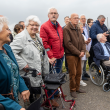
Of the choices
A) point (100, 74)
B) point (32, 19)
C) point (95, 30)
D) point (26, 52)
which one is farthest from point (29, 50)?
point (95, 30)

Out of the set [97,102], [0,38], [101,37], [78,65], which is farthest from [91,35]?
[0,38]

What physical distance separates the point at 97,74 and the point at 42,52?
88.5 inches

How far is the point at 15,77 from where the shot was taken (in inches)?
59.9

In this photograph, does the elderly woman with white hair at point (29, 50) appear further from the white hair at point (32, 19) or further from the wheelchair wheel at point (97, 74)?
the wheelchair wheel at point (97, 74)

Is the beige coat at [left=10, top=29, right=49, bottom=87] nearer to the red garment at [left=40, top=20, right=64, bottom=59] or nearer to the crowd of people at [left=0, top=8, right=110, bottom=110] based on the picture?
the crowd of people at [left=0, top=8, right=110, bottom=110]

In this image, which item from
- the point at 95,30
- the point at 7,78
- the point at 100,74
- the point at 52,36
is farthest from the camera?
the point at 95,30

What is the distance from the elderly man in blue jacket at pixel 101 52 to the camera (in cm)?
388

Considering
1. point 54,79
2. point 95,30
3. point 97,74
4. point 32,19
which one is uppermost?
point 32,19

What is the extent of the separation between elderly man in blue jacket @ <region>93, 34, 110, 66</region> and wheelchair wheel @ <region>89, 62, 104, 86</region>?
0.21m

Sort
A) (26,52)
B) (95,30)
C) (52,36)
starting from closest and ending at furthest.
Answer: (26,52) → (52,36) → (95,30)

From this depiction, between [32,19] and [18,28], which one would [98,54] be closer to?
[32,19]

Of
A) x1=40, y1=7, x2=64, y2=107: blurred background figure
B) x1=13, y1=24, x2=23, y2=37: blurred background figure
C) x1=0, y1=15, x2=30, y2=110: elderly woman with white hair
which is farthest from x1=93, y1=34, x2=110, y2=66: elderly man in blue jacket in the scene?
x1=0, y1=15, x2=30, y2=110: elderly woman with white hair

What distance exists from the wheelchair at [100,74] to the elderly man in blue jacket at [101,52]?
14 cm

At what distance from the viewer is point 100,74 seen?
4094mm
